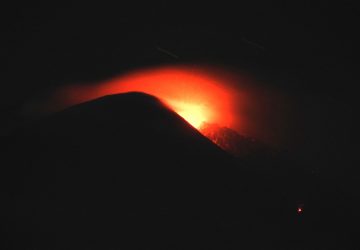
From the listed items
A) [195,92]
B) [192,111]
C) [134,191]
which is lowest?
[134,191]

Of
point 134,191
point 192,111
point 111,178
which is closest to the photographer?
point 134,191

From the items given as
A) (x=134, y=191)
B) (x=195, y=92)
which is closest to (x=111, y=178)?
(x=134, y=191)

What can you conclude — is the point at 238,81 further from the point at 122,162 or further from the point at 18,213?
the point at 18,213

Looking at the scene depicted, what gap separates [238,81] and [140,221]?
6844mm

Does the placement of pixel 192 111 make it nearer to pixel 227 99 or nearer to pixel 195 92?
pixel 195 92

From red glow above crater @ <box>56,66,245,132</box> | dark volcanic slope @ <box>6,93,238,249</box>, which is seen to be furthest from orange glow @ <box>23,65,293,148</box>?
dark volcanic slope @ <box>6,93,238,249</box>

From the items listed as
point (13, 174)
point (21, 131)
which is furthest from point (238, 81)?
point (13, 174)

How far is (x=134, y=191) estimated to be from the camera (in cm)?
532

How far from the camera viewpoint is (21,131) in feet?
22.0

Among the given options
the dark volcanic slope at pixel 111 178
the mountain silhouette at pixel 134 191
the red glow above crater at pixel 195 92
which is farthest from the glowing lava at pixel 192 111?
the mountain silhouette at pixel 134 191

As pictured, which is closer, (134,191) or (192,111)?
(134,191)

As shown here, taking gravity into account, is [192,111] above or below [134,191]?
above

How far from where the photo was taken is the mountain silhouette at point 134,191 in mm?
4613

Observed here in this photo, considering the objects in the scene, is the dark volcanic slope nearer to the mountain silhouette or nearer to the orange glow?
the mountain silhouette
